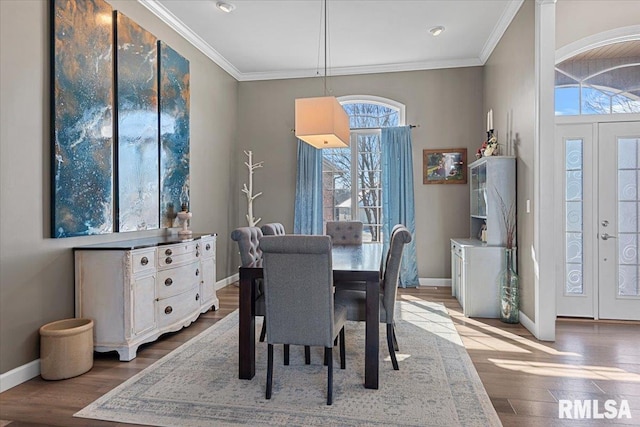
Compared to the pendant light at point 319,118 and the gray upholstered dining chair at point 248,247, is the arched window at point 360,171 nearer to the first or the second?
the pendant light at point 319,118

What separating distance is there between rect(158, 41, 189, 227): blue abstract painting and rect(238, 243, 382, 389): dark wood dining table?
195cm

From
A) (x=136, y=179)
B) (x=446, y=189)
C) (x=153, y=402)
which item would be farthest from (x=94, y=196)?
(x=446, y=189)

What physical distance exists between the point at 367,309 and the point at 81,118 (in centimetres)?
263

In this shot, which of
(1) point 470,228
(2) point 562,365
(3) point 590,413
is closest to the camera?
(3) point 590,413

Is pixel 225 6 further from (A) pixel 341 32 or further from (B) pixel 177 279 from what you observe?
(B) pixel 177 279

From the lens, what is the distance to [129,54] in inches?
139

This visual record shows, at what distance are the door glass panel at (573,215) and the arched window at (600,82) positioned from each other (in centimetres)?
40

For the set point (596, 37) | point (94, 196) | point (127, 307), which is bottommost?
point (127, 307)

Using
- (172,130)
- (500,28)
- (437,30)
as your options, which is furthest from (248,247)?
(500,28)

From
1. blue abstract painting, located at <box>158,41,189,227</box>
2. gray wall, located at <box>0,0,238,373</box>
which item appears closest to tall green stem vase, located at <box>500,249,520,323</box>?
blue abstract painting, located at <box>158,41,189,227</box>

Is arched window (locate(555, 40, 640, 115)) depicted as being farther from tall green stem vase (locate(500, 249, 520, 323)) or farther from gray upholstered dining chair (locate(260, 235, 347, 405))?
gray upholstered dining chair (locate(260, 235, 347, 405))

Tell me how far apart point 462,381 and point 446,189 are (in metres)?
3.54

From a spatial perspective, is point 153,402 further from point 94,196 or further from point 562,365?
point 562,365

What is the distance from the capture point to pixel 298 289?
220 centimetres
